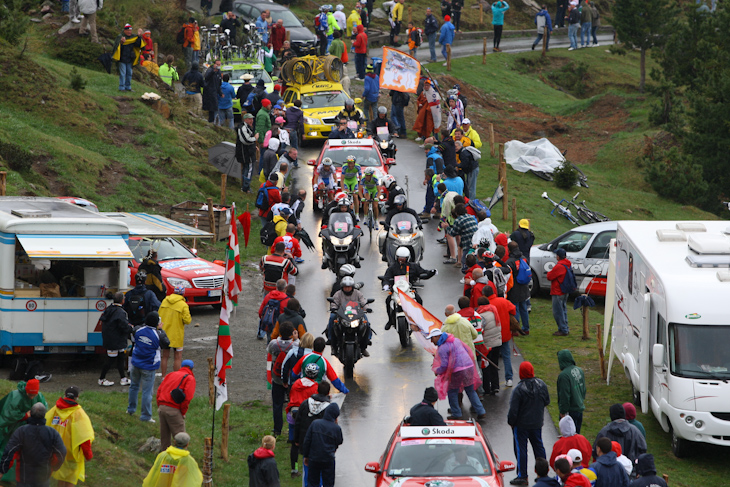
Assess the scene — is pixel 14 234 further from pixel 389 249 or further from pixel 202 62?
pixel 202 62

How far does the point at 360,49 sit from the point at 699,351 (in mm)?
→ 28843

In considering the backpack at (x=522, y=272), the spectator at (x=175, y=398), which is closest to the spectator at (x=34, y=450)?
the spectator at (x=175, y=398)

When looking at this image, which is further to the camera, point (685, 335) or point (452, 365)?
point (452, 365)

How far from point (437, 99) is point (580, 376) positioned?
2043 centimetres

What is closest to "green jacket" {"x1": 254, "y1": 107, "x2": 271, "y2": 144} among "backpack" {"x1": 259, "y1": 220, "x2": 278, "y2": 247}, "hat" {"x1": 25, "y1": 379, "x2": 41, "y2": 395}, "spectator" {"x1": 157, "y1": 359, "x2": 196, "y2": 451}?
"backpack" {"x1": 259, "y1": 220, "x2": 278, "y2": 247}

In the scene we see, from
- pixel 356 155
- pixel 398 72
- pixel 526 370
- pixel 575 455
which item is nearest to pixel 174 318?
pixel 526 370

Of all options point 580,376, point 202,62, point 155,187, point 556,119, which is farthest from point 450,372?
point 556,119

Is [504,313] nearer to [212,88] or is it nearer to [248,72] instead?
[212,88]

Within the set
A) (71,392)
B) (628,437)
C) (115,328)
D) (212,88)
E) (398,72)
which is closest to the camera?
(71,392)

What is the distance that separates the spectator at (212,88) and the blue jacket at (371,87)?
17.7 feet

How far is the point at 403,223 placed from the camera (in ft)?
73.2

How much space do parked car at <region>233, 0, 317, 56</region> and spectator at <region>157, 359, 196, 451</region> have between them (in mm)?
30122

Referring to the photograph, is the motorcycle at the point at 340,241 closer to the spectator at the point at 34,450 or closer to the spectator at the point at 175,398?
the spectator at the point at 175,398

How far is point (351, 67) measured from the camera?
157 ft
